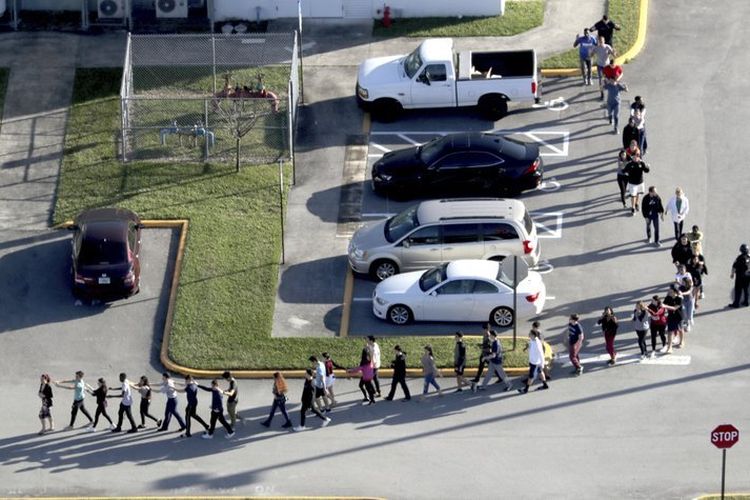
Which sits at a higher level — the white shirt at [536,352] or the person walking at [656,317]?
the person walking at [656,317]

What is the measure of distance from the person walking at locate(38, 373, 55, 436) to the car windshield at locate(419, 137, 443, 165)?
34.9 ft

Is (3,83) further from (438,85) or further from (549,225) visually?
(549,225)

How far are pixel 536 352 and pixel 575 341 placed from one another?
3.00ft

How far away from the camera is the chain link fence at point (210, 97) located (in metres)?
46.9

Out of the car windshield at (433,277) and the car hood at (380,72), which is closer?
the car windshield at (433,277)

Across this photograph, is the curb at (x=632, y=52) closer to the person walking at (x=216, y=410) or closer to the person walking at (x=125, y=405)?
the person walking at (x=216, y=410)

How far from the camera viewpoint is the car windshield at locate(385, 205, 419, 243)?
42438 millimetres

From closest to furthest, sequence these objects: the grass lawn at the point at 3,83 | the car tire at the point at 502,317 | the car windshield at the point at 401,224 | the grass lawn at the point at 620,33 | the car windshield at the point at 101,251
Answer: the car tire at the point at 502,317, the car windshield at the point at 101,251, the car windshield at the point at 401,224, the grass lawn at the point at 3,83, the grass lawn at the point at 620,33

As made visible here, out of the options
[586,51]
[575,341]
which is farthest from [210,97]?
[575,341]

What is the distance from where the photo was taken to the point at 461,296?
40781 mm

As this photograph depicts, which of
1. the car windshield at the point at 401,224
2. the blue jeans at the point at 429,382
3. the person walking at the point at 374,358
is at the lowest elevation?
the blue jeans at the point at 429,382

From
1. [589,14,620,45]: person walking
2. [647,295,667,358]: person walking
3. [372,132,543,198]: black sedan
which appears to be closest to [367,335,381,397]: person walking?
[647,295,667,358]: person walking

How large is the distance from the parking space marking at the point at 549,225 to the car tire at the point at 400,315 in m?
4.31

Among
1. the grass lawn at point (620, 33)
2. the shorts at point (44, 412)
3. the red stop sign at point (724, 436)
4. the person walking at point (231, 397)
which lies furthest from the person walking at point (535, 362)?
the grass lawn at point (620, 33)
